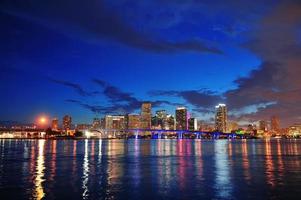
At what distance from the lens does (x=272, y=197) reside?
73.4 ft

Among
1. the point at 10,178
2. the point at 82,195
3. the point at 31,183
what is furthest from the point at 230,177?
the point at 10,178

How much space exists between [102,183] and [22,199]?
25.6 feet

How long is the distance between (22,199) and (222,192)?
42.5 feet

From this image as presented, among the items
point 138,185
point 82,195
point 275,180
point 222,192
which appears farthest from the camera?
point 275,180

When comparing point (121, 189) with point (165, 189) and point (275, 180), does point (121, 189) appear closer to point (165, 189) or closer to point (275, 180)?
point (165, 189)

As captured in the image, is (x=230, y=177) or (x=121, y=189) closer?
(x=121, y=189)

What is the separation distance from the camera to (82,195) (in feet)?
74.9

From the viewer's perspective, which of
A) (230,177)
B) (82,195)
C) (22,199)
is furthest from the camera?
(230,177)

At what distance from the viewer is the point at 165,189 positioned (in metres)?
25.4

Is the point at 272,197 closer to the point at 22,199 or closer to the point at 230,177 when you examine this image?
the point at 230,177

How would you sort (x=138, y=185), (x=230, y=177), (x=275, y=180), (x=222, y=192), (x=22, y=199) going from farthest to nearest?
(x=230, y=177) → (x=275, y=180) → (x=138, y=185) → (x=222, y=192) → (x=22, y=199)

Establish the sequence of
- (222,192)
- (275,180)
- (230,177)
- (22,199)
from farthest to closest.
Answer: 1. (230,177)
2. (275,180)
3. (222,192)
4. (22,199)

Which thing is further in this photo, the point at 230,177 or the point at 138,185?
the point at 230,177

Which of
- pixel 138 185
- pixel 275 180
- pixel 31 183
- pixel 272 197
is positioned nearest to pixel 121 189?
pixel 138 185
